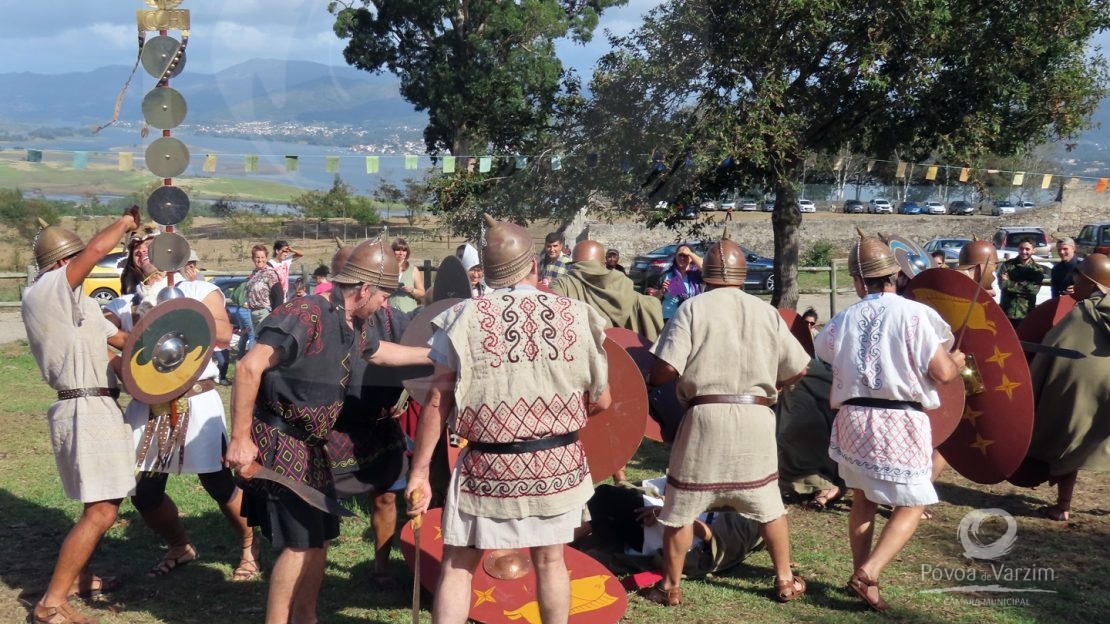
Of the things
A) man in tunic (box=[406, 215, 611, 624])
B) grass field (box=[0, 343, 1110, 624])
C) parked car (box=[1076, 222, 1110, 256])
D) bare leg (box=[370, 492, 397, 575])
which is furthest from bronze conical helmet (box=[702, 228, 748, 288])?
parked car (box=[1076, 222, 1110, 256])

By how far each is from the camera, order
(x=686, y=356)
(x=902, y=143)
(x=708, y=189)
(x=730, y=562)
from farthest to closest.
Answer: (x=902, y=143)
(x=708, y=189)
(x=730, y=562)
(x=686, y=356)

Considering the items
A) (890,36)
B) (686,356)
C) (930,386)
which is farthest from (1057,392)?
(890,36)

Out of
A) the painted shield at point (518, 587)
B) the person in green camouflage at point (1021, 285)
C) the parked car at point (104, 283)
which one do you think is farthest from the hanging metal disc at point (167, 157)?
the parked car at point (104, 283)

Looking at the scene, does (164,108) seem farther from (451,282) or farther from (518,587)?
(518,587)

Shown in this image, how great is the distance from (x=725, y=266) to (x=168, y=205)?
9.90 feet

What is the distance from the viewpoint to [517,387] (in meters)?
3.02

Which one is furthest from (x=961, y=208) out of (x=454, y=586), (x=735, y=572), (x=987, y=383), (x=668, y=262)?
(x=454, y=586)

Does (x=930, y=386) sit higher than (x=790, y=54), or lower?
lower

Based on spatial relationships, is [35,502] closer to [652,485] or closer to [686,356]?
[652,485]

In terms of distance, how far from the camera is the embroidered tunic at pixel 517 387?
9.90 ft

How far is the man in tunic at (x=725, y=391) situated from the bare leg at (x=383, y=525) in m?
1.22

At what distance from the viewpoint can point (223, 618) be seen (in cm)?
409

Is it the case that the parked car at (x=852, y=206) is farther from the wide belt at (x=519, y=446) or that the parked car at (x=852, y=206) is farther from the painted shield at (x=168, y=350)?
the wide belt at (x=519, y=446)

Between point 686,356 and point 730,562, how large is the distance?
46.9 inches
